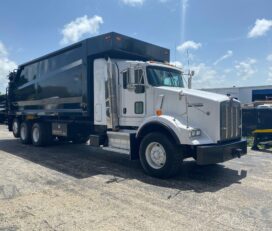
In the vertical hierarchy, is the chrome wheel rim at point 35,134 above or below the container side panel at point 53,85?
below

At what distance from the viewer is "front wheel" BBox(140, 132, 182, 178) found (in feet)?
20.2

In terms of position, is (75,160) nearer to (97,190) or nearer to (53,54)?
(97,190)

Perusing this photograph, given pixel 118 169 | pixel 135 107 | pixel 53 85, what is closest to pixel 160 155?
pixel 118 169

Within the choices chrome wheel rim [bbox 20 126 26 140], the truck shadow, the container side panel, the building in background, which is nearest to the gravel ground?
the truck shadow

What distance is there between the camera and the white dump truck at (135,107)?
6168mm

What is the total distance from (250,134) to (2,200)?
11.1 metres

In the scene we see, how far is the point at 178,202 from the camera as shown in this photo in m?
4.86

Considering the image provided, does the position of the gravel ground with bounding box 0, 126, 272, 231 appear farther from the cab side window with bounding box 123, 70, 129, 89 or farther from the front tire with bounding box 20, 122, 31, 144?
the front tire with bounding box 20, 122, 31, 144

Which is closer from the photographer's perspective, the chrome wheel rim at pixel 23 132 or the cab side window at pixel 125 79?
the cab side window at pixel 125 79

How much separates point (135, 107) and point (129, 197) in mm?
2818

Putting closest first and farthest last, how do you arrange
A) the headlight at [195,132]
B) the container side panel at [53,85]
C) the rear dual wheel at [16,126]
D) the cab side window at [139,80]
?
1. the headlight at [195,132]
2. the cab side window at [139,80]
3. the container side panel at [53,85]
4. the rear dual wheel at [16,126]

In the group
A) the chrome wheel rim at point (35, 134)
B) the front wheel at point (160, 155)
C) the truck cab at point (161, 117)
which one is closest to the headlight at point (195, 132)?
the truck cab at point (161, 117)

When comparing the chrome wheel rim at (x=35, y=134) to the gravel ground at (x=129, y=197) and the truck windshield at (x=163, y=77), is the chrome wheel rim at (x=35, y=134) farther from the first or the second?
the truck windshield at (x=163, y=77)

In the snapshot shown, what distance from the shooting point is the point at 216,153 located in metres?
5.93
